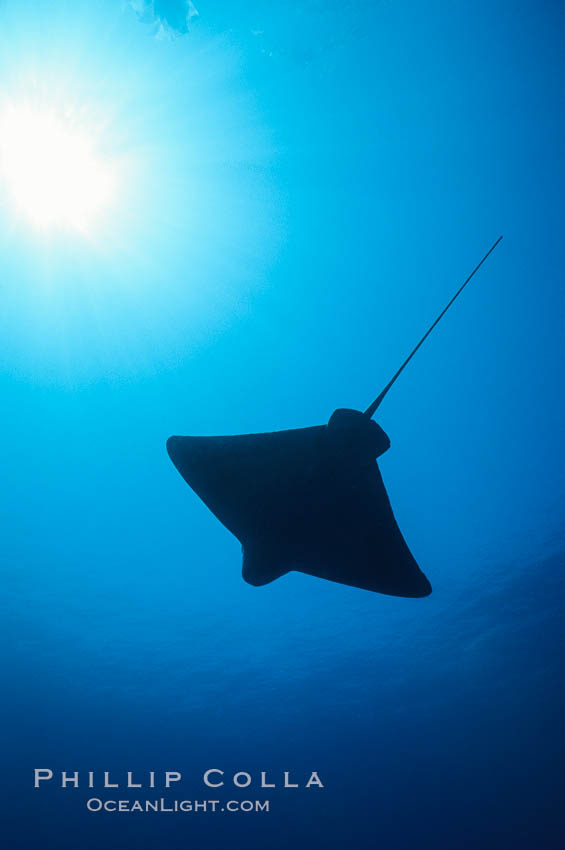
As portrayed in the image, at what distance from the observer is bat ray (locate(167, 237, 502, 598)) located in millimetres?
4539

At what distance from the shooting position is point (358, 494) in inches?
181

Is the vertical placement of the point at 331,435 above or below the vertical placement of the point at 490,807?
above

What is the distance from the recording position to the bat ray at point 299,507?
4.54 meters

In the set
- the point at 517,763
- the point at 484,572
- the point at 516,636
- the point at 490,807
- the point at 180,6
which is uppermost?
the point at 180,6

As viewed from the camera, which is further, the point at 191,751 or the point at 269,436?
the point at 191,751

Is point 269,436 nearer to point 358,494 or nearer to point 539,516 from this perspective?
point 358,494

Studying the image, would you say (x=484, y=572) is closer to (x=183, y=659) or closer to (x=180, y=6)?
(x=183, y=659)

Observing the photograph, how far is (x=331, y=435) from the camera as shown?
13.7 feet

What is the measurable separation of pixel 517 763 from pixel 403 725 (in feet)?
24.7

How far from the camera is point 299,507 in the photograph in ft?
15.1

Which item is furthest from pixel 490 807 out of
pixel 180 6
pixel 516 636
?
pixel 180 6

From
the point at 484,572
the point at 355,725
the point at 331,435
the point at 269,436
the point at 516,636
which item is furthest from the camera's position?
the point at 355,725

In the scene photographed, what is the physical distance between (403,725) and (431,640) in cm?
868

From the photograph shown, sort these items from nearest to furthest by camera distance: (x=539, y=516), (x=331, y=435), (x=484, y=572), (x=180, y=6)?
1. (x=331, y=435)
2. (x=180, y=6)
3. (x=539, y=516)
4. (x=484, y=572)
